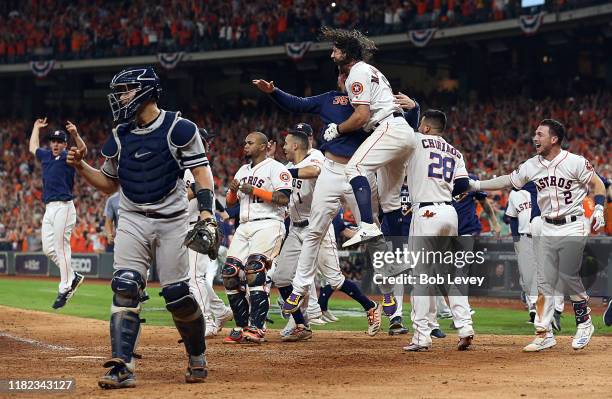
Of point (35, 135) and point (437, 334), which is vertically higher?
point (35, 135)

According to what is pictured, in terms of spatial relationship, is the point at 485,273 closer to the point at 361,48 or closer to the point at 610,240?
the point at 610,240

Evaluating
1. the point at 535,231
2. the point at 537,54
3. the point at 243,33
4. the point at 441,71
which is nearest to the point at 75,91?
the point at 243,33

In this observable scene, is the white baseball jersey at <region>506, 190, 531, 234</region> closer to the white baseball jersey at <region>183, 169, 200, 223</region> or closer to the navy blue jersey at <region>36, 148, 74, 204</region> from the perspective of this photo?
the white baseball jersey at <region>183, 169, 200, 223</region>

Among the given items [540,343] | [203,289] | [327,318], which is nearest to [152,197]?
[203,289]

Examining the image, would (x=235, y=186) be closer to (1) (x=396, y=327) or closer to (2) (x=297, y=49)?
(1) (x=396, y=327)

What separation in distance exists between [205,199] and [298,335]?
3.85m

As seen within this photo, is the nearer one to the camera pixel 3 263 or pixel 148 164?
pixel 148 164

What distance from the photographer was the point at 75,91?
136 ft

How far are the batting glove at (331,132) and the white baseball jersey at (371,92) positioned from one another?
28 cm

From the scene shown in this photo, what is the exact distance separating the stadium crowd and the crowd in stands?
2.83 meters

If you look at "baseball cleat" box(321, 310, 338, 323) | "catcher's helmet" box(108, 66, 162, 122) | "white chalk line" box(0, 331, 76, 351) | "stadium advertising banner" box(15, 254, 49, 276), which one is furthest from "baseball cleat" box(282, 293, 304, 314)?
"stadium advertising banner" box(15, 254, 49, 276)

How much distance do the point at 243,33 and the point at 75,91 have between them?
1082 cm

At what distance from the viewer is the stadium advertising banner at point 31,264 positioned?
26.5 m

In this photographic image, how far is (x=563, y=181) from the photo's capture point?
8.95 meters
